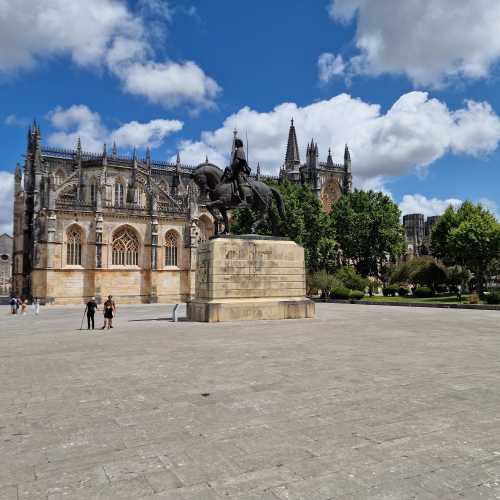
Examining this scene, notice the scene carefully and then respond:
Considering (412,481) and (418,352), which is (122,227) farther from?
(412,481)

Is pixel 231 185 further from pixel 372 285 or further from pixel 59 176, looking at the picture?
pixel 59 176

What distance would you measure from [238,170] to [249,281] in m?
4.67

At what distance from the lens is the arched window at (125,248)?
46625 mm

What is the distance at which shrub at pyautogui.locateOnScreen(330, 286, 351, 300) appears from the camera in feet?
128

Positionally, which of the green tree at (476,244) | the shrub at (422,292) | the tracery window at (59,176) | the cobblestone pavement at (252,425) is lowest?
the shrub at (422,292)

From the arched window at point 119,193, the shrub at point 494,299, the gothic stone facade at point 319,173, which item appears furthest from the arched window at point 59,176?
the shrub at point 494,299

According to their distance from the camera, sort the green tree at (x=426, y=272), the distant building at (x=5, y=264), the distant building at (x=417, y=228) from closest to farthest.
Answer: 1. the green tree at (x=426, y=272)
2. the distant building at (x=5, y=264)
3. the distant building at (x=417, y=228)

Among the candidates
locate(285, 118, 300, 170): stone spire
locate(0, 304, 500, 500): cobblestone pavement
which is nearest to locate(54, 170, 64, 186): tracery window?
locate(285, 118, 300, 170): stone spire

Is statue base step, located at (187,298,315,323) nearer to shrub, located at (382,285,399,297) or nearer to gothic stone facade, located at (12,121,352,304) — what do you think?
gothic stone facade, located at (12,121,352,304)

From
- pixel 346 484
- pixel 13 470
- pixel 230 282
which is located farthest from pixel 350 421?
pixel 230 282

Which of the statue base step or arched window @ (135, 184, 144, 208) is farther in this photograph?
arched window @ (135, 184, 144, 208)

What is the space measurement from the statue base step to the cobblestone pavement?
276 inches

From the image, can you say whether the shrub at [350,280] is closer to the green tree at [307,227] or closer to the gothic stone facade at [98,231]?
the green tree at [307,227]

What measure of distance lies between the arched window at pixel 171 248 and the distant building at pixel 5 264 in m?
38.6
